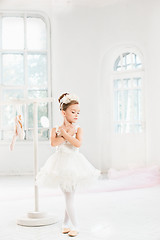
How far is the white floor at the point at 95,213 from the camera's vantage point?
2.91 m

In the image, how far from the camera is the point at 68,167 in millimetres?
2912

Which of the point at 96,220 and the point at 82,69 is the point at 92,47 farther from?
the point at 96,220

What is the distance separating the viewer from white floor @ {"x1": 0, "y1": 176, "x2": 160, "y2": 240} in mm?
2912

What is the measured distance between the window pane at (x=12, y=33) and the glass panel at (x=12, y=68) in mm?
198

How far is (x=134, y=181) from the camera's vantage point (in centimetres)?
559

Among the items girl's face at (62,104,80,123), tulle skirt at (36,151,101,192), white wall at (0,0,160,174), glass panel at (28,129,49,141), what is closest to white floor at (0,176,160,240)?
tulle skirt at (36,151,101,192)

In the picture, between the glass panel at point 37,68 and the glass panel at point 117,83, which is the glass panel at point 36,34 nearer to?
the glass panel at point 37,68

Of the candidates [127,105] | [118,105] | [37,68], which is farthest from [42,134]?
[127,105]

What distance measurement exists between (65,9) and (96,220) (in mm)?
5214

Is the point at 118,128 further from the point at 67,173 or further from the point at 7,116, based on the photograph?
the point at 67,173

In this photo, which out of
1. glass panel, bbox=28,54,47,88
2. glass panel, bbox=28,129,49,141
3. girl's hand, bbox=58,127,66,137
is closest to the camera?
girl's hand, bbox=58,127,66,137

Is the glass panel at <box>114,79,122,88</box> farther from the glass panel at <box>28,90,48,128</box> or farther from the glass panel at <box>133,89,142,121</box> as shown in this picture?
the glass panel at <box>28,90,48,128</box>

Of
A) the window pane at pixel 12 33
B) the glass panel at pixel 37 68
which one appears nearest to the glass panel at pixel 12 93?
the glass panel at pixel 37 68

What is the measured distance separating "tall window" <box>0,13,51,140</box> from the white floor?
238cm
